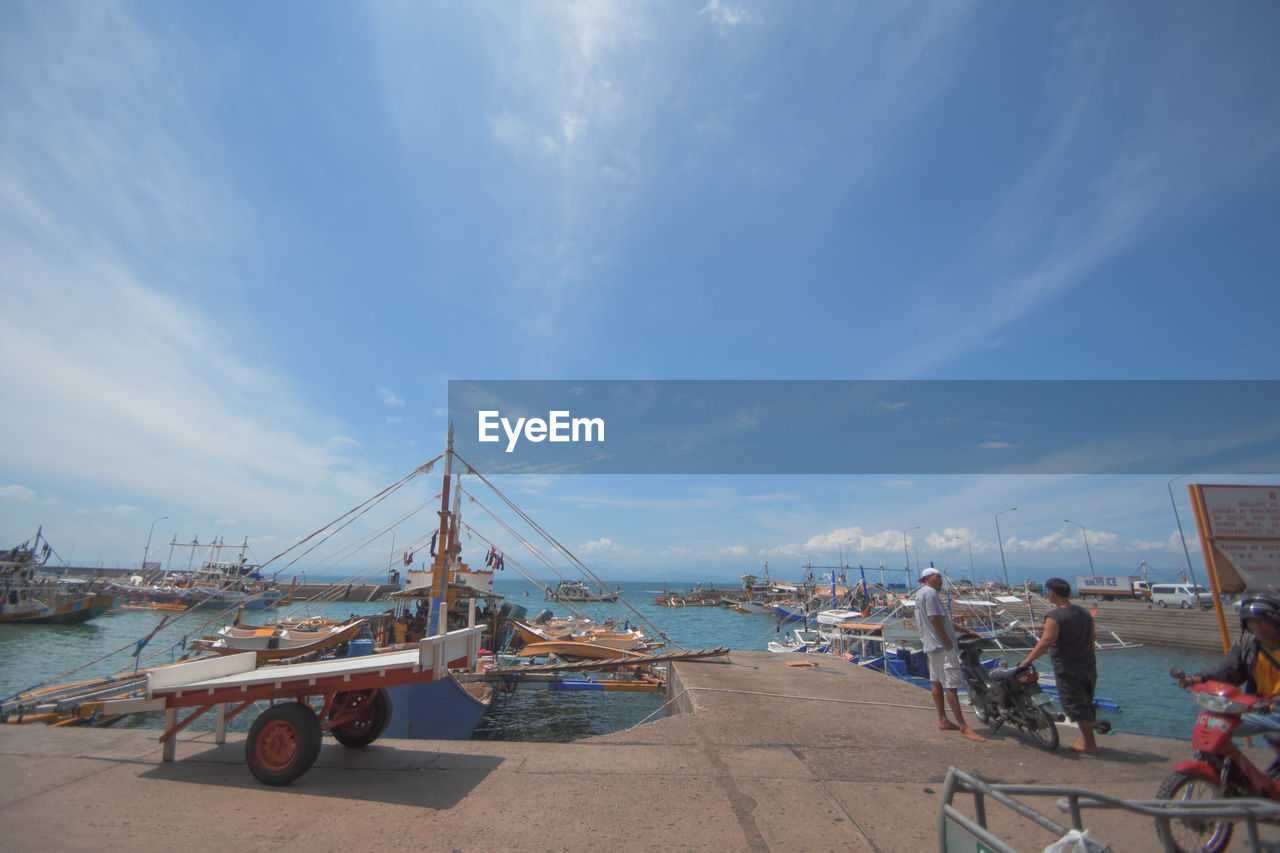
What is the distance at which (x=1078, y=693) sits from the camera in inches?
222

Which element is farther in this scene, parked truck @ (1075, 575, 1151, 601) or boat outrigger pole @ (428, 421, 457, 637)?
parked truck @ (1075, 575, 1151, 601)

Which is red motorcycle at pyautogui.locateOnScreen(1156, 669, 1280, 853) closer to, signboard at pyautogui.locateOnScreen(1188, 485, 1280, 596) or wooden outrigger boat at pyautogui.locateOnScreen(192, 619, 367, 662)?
signboard at pyautogui.locateOnScreen(1188, 485, 1280, 596)

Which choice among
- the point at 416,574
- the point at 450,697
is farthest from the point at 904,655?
the point at 416,574

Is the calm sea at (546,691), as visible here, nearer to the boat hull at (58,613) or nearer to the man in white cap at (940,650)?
the boat hull at (58,613)

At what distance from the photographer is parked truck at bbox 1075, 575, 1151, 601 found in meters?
58.2

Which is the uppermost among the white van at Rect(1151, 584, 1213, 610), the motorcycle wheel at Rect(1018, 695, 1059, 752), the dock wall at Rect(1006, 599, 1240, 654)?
the motorcycle wheel at Rect(1018, 695, 1059, 752)

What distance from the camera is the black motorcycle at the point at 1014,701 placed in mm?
5863

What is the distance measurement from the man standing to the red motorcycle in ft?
6.35

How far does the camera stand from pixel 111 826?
4219mm

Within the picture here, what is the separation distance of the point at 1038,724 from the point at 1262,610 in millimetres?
2697

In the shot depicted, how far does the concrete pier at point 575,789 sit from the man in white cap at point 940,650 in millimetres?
329

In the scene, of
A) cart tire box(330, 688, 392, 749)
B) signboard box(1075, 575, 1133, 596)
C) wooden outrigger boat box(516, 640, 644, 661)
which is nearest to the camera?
cart tire box(330, 688, 392, 749)

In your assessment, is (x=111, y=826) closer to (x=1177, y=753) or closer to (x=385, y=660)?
(x=385, y=660)

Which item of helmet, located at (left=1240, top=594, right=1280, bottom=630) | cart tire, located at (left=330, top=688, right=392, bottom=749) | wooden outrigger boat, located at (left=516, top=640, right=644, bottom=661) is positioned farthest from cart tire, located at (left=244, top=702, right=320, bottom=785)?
wooden outrigger boat, located at (left=516, top=640, right=644, bottom=661)
